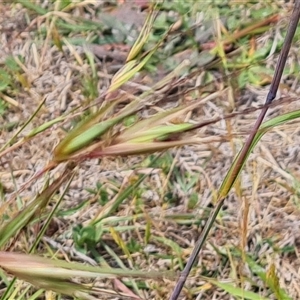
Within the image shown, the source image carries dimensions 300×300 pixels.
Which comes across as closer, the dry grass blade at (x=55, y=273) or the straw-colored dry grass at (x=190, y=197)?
the dry grass blade at (x=55, y=273)

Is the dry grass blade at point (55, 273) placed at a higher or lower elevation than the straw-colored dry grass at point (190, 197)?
higher

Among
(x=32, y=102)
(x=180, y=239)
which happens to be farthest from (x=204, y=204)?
(x=32, y=102)

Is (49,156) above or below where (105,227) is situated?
above

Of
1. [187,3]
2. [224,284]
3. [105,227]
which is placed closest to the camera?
[224,284]

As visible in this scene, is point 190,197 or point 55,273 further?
point 190,197

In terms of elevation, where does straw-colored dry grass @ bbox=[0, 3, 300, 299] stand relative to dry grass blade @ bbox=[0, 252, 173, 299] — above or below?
below

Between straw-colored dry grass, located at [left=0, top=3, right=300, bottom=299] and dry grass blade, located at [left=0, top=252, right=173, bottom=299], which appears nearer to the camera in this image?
dry grass blade, located at [left=0, top=252, right=173, bottom=299]

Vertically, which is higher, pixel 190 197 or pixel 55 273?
pixel 55 273

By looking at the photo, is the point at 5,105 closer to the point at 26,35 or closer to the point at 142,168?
the point at 26,35
